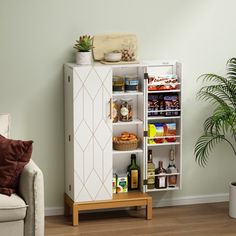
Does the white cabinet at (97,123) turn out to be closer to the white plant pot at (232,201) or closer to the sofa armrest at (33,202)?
the white plant pot at (232,201)

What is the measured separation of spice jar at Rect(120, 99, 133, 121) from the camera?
16.9 ft

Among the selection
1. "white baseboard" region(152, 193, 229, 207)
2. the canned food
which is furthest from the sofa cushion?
"white baseboard" region(152, 193, 229, 207)

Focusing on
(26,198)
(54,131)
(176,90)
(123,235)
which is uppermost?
(176,90)

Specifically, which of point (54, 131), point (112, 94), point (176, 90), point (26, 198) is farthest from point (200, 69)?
point (26, 198)

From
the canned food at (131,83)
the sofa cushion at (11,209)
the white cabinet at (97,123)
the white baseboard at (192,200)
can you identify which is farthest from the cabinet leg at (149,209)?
the sofa cushion at (11,209)

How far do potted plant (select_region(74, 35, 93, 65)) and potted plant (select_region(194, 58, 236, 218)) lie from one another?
1001 mm

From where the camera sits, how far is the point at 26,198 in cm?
429

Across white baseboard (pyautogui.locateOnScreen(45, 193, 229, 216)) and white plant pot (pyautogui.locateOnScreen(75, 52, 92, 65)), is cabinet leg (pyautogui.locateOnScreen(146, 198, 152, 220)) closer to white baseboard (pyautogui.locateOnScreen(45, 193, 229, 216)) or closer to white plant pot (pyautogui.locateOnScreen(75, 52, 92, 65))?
white baseboard (pyautogui.locateOnScreen(45, 193, 229, 216))

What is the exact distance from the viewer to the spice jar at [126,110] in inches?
202

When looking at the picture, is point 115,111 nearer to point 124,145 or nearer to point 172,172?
point 124,145

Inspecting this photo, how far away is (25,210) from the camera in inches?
168

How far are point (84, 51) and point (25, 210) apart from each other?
4.48 feet

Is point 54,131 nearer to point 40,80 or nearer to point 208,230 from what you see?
point 40,80

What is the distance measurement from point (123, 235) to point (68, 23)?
1.64m
